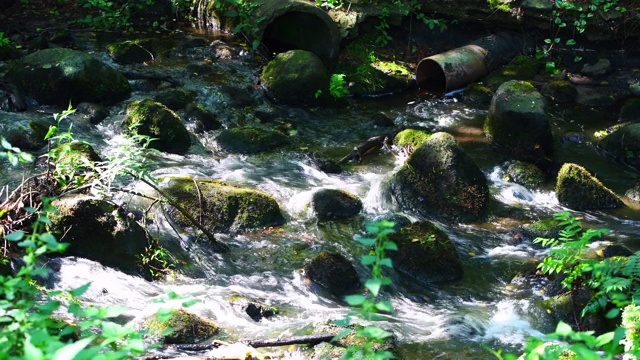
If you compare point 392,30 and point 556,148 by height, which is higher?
point 392,30

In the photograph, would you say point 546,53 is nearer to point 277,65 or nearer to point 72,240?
point 277,65

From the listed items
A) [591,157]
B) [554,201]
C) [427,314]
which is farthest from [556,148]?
[427,314]

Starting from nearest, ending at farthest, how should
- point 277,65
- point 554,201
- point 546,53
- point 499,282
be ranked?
1. point 499,282
2. point 554,201
3. point 277,65
4. point 546,53

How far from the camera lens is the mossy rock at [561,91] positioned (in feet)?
35.5

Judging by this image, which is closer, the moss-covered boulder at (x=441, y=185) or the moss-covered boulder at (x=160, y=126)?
the moss-covered boulder at (x=441, y=185)

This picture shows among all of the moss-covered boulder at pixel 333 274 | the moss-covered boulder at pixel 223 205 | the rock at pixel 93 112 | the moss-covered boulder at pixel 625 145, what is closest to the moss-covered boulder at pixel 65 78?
the rock at pixel 93 112

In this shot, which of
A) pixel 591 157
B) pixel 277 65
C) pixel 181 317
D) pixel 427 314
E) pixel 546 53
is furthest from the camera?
pixel 546 53

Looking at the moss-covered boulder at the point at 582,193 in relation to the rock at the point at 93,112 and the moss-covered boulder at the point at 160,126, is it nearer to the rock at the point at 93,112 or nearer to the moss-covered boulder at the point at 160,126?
the moss-covered boulder at the point at 160,126

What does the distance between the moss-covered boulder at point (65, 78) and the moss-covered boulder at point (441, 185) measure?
4.18 m

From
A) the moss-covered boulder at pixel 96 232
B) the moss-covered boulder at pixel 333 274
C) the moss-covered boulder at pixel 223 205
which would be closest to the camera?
the moss-covered boulder at pixel 96 232

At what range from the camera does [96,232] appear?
599 centimetres

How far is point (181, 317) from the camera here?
5.09 meters

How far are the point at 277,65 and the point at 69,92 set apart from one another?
2870 mm

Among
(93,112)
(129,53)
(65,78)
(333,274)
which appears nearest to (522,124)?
(333,274)
